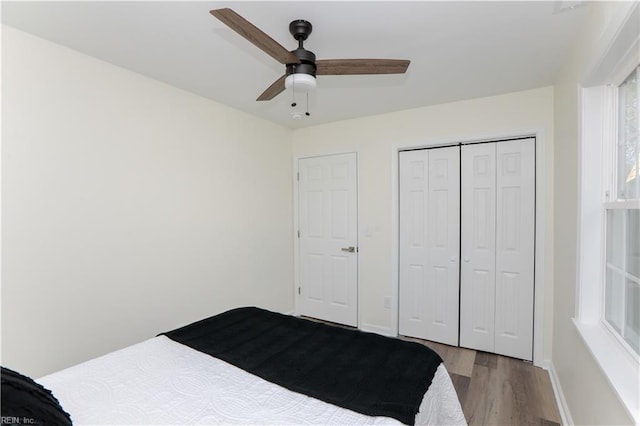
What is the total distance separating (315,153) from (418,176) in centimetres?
125

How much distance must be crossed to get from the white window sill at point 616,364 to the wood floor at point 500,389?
80cm

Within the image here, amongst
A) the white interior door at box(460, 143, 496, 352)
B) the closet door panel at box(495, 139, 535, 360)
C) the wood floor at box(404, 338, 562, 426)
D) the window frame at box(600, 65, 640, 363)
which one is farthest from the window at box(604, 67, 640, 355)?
the white interior door at box(460, 143, 496, 352)

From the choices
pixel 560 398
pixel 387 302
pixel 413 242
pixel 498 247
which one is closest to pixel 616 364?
pixel 560 398

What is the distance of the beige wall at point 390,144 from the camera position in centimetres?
265

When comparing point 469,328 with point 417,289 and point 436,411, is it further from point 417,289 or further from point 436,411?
point 436,411

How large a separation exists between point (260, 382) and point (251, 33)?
1517 mm

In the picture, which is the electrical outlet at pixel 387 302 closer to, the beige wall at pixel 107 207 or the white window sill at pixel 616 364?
the beige wall at pixel 107 207

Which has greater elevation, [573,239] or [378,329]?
[573,239]

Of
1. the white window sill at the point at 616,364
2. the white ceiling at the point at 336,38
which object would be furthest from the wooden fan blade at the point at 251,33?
the white window sill at the point at 616,364

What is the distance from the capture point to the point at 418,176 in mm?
3236

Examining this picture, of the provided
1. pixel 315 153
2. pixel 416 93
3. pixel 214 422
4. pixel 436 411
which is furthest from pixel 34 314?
pixel 416 93

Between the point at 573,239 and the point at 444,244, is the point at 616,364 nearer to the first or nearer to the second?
the point at 573,239

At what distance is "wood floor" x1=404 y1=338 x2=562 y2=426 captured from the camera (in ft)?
6.70

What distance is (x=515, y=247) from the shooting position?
2.80 metres
